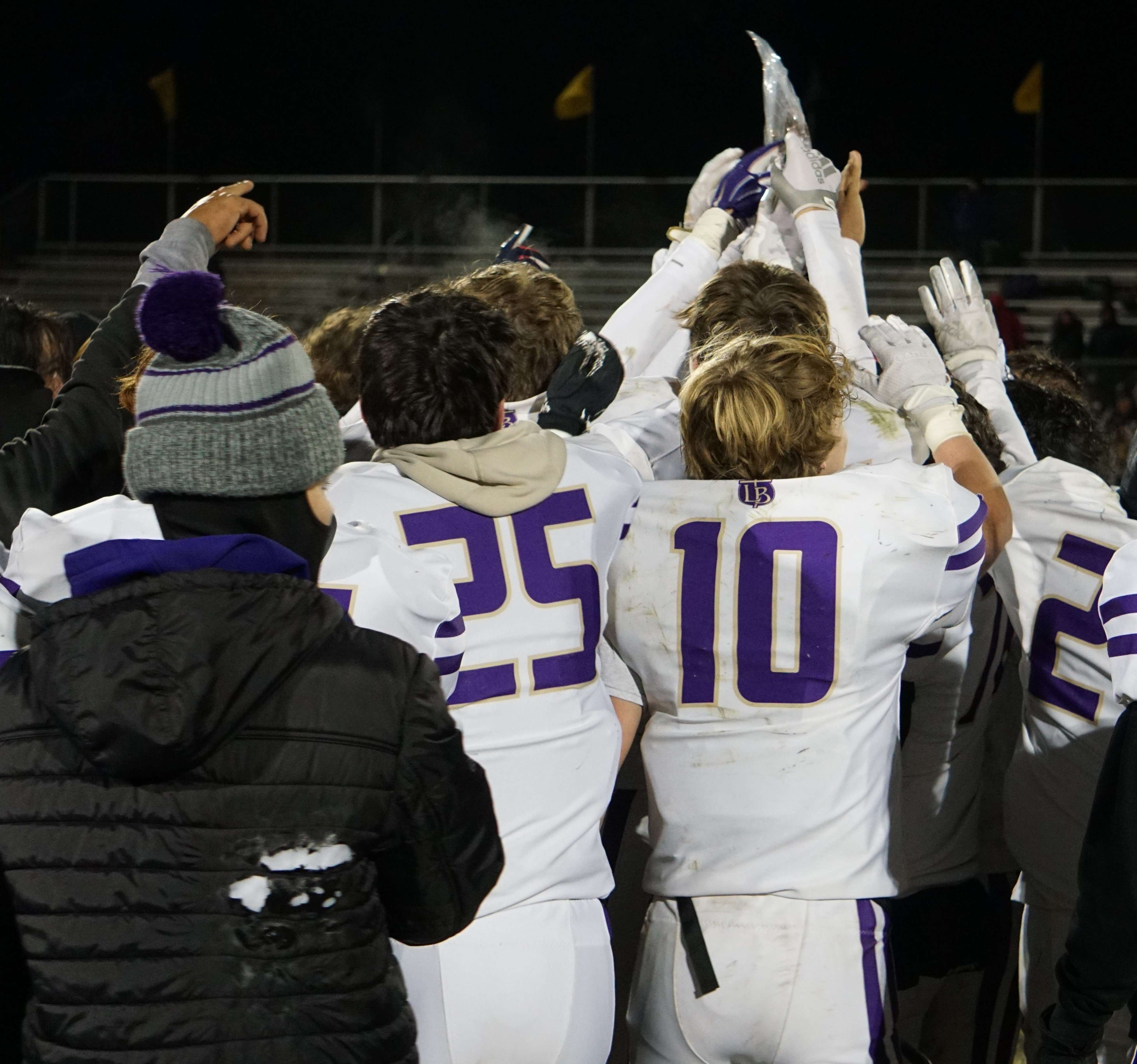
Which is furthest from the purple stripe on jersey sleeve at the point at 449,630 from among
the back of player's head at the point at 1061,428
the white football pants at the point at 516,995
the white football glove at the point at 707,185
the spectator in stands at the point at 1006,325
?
the spectator in stands at the point at 1006,325

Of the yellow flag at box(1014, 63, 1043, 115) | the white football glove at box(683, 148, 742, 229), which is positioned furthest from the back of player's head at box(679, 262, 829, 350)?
the yellow flag at box(1014, 63, 1043, 115)

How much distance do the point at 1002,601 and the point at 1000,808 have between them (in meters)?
0.48

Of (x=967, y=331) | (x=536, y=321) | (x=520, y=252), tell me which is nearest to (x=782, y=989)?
(x=536, y=321)

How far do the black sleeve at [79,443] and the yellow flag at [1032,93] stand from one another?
1517 cm

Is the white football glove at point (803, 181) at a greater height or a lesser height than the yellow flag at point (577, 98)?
lesser

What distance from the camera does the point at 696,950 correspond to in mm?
2021

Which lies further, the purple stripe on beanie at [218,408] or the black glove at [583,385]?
the black glove at [583,385]

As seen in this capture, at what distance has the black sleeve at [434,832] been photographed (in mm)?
1295

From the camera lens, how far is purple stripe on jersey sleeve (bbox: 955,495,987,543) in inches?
81.0

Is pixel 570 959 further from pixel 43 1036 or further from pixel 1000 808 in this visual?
pixel 1000 808

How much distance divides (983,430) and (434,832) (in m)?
1.92

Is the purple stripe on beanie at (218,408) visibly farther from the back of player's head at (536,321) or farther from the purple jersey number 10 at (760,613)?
the back of player's head at (536,321)

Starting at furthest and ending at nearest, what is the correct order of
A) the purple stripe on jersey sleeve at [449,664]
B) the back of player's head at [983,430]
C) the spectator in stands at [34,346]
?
the back of player's head at [983,430] < the spectator in stands at [34,346] < the purple stripe on jersey sleeve at [449,664]

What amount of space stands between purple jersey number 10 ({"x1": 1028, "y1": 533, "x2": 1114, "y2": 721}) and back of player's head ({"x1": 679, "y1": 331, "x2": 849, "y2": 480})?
54 centimetres
